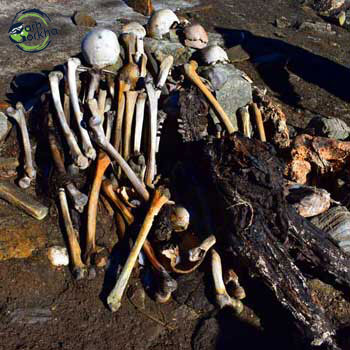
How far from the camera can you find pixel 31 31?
23.7ft

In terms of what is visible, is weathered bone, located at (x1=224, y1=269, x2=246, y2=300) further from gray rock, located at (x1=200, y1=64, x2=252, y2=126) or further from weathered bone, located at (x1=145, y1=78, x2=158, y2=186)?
gray rock, located at (x1=200, y1=64, x2=252, y2=126)

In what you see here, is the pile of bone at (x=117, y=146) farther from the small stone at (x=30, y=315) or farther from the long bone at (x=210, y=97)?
the small stone at (x=30, y=315)

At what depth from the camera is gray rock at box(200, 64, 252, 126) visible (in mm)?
4359

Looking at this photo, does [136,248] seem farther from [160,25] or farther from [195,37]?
[160,25]

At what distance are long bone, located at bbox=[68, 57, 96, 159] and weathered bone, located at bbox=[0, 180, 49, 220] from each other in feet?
1.99

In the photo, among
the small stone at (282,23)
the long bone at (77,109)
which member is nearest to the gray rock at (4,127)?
the long bone at (77,109)

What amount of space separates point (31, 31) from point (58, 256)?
15.4 feet

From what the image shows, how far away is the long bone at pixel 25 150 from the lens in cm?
418

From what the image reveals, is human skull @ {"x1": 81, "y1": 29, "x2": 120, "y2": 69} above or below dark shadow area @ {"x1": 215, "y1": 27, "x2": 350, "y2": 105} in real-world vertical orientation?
above

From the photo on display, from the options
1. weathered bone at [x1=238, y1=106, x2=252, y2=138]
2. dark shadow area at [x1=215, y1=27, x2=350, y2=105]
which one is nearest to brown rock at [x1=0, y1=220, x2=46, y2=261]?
weathered bone at [x1=238, y1=106, x2=252, y2=138]

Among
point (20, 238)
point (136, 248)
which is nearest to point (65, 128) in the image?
point (20, 238)

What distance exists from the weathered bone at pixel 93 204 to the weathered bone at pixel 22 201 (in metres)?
0.47

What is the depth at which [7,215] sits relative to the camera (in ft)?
13.0

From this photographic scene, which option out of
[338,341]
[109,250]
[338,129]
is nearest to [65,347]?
[109,250]
